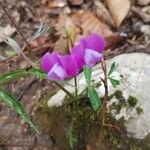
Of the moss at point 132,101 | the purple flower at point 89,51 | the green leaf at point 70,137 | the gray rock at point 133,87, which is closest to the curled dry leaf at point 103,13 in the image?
the gray rock at point 133,87

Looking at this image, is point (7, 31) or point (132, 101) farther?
point (7, 31)

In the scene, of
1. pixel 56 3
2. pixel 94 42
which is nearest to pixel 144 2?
pixel 56 3

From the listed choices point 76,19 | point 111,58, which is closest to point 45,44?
point 76,19

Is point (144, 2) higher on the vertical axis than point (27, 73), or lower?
lower

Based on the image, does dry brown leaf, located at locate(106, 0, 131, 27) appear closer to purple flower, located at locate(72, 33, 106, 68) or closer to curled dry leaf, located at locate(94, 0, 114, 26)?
curled dry leaf, located at locate(94, 0, 114, 26)

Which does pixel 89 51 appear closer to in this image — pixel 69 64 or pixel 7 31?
pixel 69 64

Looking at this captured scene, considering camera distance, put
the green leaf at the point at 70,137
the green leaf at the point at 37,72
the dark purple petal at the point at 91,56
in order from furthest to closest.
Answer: the green leaf at the point at 70,137 < the green leaf at the point at 37,72 < the dark purple petal at the point at 91,56

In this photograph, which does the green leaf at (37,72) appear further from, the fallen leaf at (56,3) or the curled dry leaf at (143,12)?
the fallen leaf at (56,3)

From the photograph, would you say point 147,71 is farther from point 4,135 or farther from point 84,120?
point 4,135
